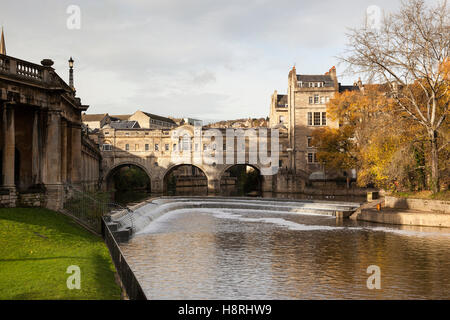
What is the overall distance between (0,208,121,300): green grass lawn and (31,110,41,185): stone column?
2.61 m

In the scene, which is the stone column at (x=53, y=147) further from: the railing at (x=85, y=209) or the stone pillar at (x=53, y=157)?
the railing at (x=85, y=209)

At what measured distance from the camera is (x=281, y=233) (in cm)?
2316

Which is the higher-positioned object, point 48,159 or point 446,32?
point 446,32

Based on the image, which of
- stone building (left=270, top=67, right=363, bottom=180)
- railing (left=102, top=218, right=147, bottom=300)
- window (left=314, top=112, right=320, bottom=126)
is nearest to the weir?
railing (left=102, top=218, right=147, bottom=300)

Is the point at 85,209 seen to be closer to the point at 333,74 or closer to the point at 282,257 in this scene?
the point at 282,257

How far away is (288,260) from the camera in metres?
16.4

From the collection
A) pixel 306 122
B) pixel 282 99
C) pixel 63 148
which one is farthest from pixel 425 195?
pixel 282 99

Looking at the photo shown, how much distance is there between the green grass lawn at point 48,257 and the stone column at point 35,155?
8.58ft

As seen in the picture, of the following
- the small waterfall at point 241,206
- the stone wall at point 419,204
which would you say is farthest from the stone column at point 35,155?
the stone wall at point 419,204

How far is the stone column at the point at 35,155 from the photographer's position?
20.2m

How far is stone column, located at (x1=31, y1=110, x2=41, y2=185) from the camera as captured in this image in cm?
2022
